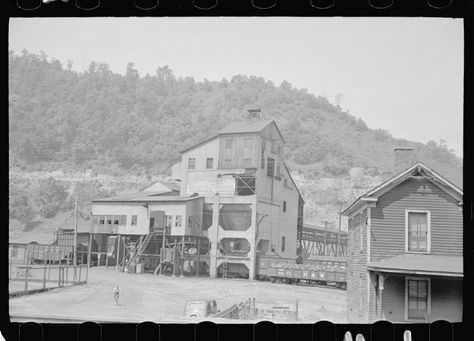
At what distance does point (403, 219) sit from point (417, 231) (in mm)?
211

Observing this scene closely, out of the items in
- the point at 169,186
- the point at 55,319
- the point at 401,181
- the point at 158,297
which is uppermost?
the point at 401,181

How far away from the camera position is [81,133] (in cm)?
728

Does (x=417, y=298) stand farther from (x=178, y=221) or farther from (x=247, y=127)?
(x=178, y=221)

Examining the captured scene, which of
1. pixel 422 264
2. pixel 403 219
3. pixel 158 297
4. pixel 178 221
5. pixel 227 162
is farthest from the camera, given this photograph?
pixel 178 221

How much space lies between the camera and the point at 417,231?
289 inches

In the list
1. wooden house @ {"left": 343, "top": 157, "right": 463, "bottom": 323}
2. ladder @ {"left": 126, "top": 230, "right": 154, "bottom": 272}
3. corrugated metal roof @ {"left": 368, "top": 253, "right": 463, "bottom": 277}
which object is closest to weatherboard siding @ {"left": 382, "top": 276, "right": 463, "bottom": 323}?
wooden house @ {"left": 343, "top": 157, "right": 463, "bottom": 323}

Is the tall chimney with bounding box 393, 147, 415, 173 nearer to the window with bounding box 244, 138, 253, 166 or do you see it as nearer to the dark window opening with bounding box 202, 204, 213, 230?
the window with bounding box 244, 138, 253, 166

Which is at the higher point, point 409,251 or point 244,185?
point 244,185

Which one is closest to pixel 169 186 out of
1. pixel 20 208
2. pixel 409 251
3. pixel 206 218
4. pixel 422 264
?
pixel 206 218

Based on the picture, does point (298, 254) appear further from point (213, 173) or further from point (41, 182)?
point (41, 182)
